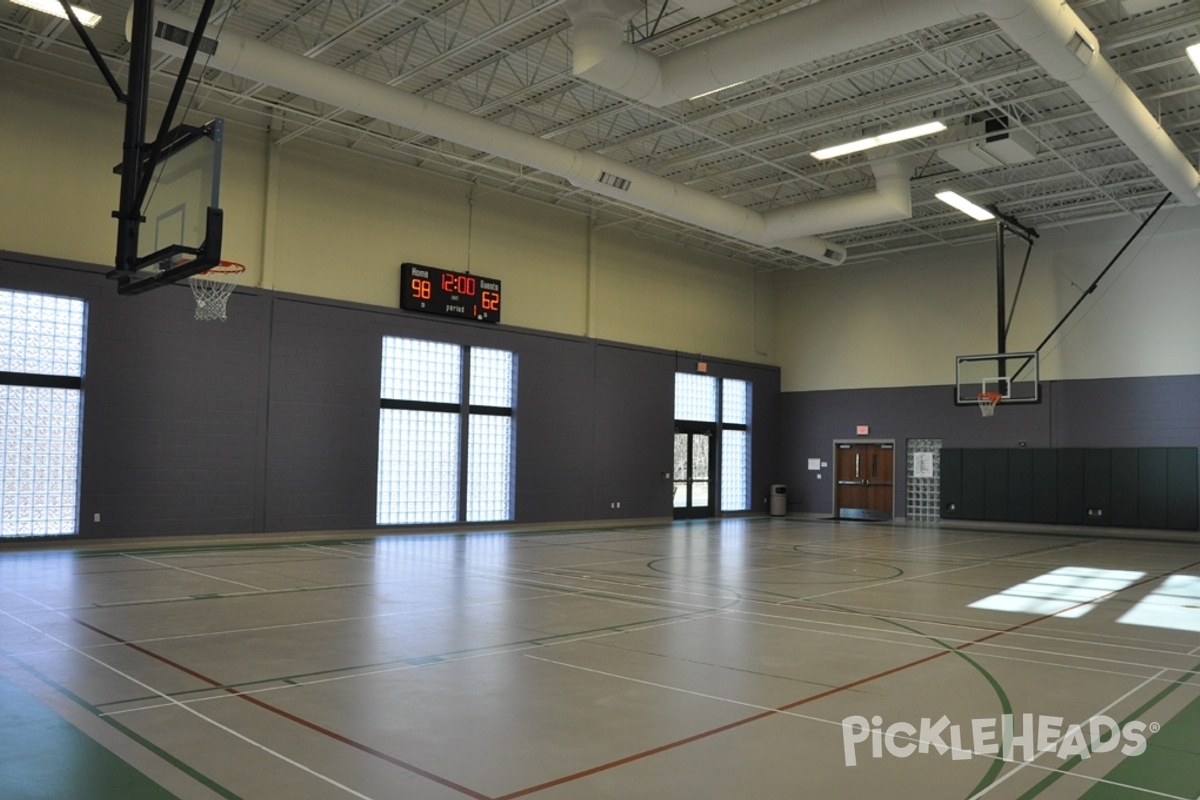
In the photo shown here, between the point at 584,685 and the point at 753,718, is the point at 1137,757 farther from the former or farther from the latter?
the point at 584,685

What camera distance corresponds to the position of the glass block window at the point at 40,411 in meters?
15.3

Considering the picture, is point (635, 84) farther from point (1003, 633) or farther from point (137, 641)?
point (137, 641)

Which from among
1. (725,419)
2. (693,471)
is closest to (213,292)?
(693,471)

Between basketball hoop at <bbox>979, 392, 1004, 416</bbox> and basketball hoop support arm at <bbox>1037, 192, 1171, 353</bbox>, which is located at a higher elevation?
basketball hoop support arm at <bbox>1037, 192, 1171, 353</bbox>

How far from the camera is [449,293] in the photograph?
21.2 metres

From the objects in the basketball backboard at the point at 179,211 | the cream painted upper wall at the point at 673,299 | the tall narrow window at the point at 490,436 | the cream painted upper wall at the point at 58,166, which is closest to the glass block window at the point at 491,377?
the tall narrow window at the point at 490,436

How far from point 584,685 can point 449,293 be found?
51.9ft

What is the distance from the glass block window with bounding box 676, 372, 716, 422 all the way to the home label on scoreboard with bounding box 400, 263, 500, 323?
7.53 m

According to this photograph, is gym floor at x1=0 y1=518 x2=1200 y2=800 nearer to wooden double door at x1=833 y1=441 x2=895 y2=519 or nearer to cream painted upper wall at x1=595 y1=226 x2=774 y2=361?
cream painted upper wall at x1=595 y1=226 x2=774 y2=361

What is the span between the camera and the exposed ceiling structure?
13414mm

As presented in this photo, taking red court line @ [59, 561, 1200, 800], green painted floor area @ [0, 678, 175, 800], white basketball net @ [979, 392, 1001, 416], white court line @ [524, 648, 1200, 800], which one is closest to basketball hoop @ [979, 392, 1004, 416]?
white basketball net @ [979, 392, 1001, 416]

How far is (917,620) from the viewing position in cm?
952

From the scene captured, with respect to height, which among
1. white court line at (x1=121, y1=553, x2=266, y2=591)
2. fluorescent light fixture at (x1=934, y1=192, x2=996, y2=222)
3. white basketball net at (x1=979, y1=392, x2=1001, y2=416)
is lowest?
white court line at (x1=121, y1=553, x2=266, y2=591)

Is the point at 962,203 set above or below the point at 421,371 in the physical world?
above
